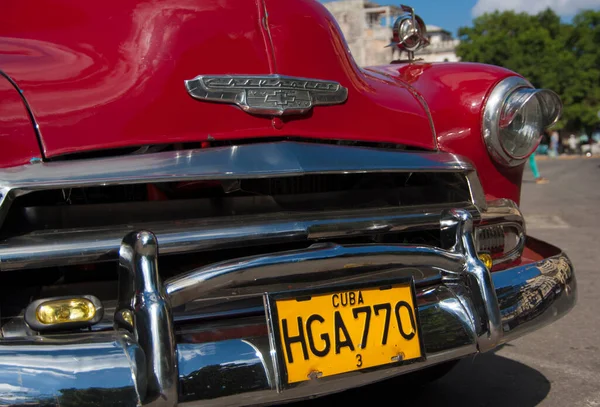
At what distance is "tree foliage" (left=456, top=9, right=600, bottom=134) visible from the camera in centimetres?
4138

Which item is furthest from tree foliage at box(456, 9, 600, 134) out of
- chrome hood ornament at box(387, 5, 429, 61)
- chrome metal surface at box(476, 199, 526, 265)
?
chrome metal surface at box(476, 199, 526, 265)

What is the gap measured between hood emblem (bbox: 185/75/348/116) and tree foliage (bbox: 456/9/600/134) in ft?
→ 130

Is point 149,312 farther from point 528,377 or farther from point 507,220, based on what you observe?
point 528,377

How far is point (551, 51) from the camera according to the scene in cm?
4216

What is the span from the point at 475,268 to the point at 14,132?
3.89 ft

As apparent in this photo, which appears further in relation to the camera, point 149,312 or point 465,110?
point 465,110

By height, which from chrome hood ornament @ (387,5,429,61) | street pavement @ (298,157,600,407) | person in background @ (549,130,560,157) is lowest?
person in background @ (549,130,560,157)

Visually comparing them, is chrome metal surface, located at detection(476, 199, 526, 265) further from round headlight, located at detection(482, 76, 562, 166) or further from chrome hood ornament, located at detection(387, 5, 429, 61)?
chrome hood ornament, located at detection(387, 5, 429, 61)

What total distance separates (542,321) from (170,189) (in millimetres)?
1141

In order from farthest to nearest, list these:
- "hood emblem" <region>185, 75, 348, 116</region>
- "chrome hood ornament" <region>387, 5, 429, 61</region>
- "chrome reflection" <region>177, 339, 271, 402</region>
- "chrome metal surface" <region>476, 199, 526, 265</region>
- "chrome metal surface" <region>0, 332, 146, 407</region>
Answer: "chrome hood ornament" <region>387, 5, 429, 61</region>
"chrome metal surface" <region>476, 199, 526, 265</region>
"hood emblem" <region>185, 75, 348, 116</region>
"chrome reflection" <region>177, 339, 271, 402</region>
"chrome metal surface" <region>0, 332, 146, 407</region>

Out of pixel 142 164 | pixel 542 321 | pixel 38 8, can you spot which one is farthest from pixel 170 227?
pixel 542 321

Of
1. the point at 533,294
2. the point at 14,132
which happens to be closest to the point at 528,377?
the point at 533,294

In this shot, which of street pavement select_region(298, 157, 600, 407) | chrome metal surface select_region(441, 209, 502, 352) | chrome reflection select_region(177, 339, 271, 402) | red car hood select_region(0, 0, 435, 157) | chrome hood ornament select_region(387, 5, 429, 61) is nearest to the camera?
chrome reflection select_region(177, 339, 271, 402)

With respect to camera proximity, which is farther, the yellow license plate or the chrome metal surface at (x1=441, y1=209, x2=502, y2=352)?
the chrome metal surface at (x1=441, y1=209, x2=502, y2=352)
